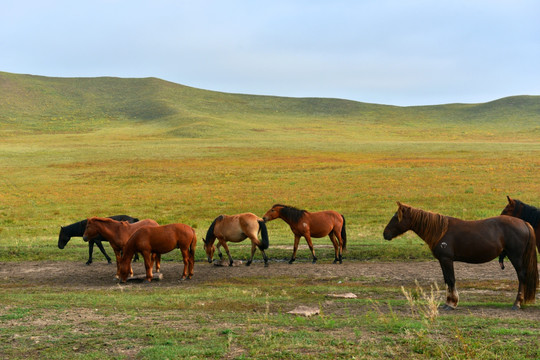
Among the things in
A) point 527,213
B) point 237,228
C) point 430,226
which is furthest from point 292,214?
point 527,213

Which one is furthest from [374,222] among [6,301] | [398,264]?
[6,301]

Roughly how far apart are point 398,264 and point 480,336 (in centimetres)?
796

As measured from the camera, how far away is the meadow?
7.26 m

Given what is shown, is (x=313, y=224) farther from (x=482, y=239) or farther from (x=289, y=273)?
(x=482, y=239)

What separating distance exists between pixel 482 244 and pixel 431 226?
993 millimetres

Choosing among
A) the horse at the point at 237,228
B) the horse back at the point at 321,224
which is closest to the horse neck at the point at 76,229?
the horse at the point at 237,228

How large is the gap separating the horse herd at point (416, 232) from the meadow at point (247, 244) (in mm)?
683

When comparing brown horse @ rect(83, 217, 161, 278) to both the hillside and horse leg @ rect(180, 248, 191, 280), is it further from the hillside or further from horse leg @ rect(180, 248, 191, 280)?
the hillside

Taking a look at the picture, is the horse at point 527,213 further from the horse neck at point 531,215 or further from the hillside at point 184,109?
the hillside at point 184,109

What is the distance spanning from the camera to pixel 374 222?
2486 cm

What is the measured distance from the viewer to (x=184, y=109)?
5517 inches

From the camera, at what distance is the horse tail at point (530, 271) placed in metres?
9.73

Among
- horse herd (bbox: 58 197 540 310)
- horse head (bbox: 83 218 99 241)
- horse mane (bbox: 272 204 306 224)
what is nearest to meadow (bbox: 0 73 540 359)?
horse herd (bbox: 58 197 540 310)

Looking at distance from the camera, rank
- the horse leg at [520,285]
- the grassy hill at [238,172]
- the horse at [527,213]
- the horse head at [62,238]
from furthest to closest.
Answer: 1. the grassy hill at [238,172]
2. the horse head at [62,238]
3. the horse at [527,213]
4. the horse leg at [520,285]
